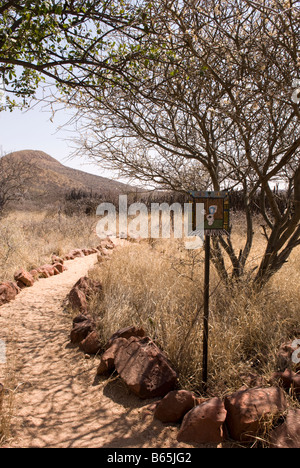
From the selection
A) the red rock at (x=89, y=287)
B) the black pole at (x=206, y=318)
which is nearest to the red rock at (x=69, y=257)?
the red rock at (x=89, y=287)

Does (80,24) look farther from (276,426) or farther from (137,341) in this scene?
(276,426)

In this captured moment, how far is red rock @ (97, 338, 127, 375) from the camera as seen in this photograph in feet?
9.94

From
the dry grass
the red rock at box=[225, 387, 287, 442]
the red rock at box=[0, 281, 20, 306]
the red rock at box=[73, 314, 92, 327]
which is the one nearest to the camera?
the red rock at box=[225, 387, 287, 442]

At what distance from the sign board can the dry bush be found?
169 inches

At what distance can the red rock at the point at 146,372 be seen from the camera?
271 cm

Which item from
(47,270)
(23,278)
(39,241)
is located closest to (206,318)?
(23,278)

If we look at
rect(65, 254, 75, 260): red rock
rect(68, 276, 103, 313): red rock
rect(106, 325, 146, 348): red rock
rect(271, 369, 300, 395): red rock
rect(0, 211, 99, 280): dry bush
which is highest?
rect(0, 211, 99, 280): dry bush

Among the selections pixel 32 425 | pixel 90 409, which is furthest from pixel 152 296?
pixel 32 425

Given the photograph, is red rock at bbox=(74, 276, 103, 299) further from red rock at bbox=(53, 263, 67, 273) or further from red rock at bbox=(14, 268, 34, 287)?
red rock at bbox=(53, 263, 67, 273)

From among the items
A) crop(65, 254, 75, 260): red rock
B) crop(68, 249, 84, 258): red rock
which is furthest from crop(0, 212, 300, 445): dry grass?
crop(68, 249, 84, 258): red rock

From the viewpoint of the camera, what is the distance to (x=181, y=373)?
288cm

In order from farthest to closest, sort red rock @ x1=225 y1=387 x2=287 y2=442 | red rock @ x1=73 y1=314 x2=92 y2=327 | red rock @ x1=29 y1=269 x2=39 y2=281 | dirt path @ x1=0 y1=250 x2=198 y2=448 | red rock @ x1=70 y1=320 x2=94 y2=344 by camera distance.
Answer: red rock @ x1=29 y1=269 x2=39 y2=281 < red rock @ x1=73 y1=314 x2=92 y2=327 < red rock @ x1=70 y1=320 x2=94 y2=344 < dirt path @ x1=0 y1=250 x2=198 y2=448 < red rock @ x1=225 y1=387 x2=287 y2=442

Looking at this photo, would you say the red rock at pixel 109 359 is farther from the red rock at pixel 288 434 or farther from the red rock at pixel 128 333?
the red rock at pixel 288 434

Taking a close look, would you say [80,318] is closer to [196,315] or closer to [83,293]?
[83,293]
